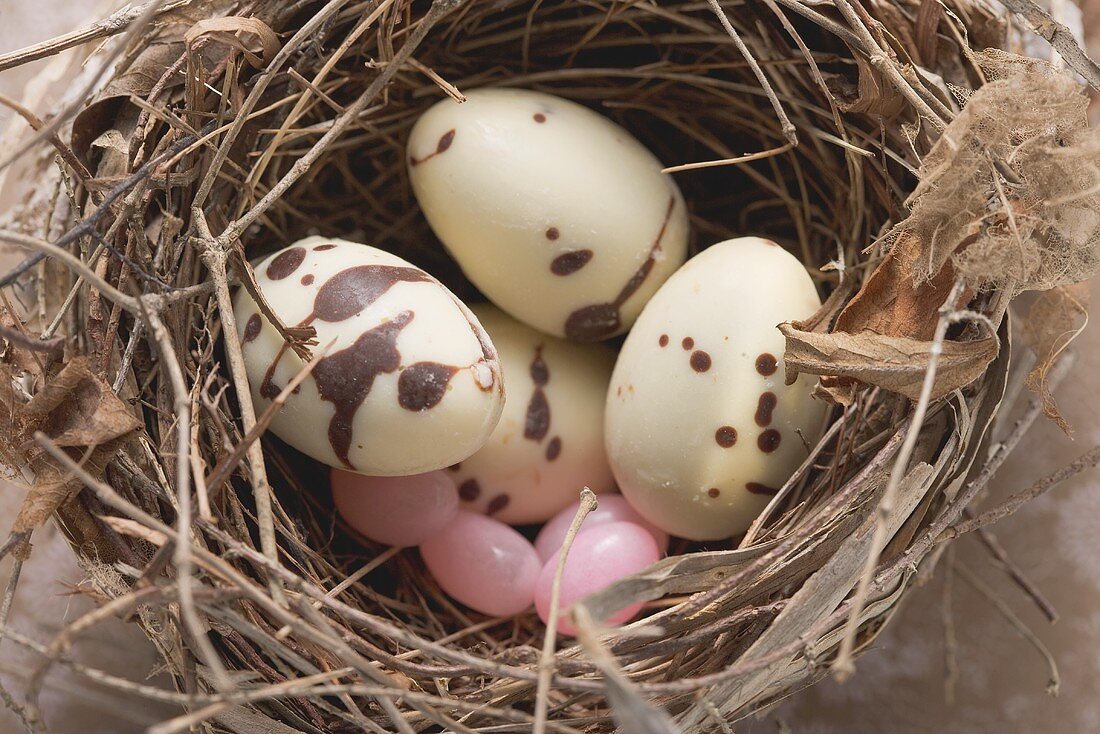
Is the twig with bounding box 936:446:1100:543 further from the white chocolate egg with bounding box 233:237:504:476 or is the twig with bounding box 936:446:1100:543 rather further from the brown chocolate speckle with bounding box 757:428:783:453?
the white chocolate egg with bounding box 233:237:504:476

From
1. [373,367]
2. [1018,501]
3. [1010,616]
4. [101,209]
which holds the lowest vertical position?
[1010,616]

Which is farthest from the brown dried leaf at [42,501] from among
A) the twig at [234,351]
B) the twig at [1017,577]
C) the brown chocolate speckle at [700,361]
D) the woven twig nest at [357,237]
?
the twig at [1017,577]

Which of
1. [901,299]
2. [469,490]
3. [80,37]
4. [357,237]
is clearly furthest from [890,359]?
[80,37]

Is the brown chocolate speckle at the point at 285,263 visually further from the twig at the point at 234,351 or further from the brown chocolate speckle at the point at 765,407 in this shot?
the brown chocolate speckle at the point at 765,407

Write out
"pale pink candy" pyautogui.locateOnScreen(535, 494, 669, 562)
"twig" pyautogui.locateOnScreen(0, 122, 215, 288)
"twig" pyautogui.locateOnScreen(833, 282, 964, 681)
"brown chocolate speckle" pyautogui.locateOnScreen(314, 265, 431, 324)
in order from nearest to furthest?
"twig" pyautogui.locateOnScreen(833, 282, 964, 681), "twig" pyautogui.locateOnScreen(0, 122, 215, 288), "brown chocolate speckle" pyautogui.locateOnScreen(314, 265, 431, 324), "pale pink candy" pyautogui.locateOnScreen(535, 494, 669, 562)

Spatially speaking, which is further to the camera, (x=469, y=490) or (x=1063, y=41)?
(x=469, y=490)

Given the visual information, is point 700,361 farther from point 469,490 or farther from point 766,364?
point 469,490

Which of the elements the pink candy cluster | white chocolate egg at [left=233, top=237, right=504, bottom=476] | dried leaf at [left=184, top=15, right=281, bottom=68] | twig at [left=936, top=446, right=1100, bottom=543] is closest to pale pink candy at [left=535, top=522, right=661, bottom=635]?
the pink candy cluster
